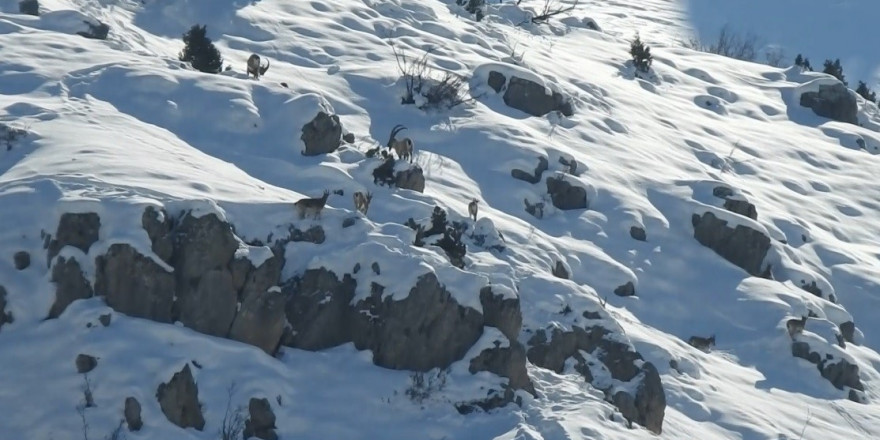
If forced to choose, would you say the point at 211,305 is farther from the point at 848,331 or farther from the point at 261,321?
the point at 848,331

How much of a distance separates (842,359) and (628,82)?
1162 cm

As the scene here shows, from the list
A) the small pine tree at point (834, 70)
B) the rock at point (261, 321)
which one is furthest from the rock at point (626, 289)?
the small pine tree at point (834, 70)

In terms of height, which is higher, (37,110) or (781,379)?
(37,110)

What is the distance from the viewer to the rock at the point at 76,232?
11742 mm

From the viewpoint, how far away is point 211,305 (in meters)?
11.9

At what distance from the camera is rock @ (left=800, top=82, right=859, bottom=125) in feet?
92.6

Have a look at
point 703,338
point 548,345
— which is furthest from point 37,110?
point 703,338

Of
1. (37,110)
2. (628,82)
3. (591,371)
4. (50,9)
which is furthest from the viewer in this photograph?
(628,82)

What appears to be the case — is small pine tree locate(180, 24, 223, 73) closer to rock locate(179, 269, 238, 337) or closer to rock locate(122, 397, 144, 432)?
rock locate(179, 269, 238, 337)

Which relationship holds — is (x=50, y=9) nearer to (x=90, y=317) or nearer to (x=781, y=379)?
(x=90, y=317)

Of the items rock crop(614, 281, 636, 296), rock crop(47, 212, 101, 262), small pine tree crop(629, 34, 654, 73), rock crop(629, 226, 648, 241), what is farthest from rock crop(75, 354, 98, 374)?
small pine tree crop(629, 34, 654, 73)

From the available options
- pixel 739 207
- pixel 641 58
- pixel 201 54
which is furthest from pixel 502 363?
pixel 641 58

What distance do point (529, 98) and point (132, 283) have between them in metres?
11.2

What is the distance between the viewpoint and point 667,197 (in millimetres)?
19484
